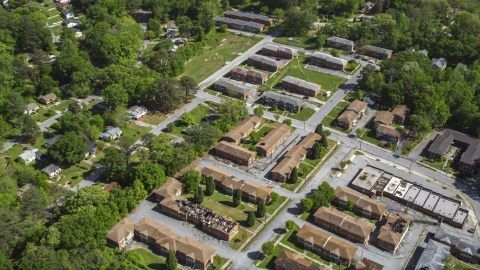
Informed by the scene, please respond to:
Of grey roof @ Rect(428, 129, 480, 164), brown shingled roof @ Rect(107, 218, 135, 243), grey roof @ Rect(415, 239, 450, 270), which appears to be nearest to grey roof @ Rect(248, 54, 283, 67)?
grey roof @ Rect(428, 129, 480, 164)

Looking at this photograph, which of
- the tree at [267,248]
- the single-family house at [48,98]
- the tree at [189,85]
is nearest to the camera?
the tree at [267,248]

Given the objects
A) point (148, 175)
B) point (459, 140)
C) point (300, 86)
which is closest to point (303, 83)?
point (300, 86)

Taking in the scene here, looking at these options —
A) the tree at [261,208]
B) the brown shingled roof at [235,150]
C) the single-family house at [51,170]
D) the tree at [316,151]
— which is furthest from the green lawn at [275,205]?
the single-family house at [51,170]

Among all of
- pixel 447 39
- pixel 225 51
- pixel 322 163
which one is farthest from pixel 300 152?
pixel 447 39

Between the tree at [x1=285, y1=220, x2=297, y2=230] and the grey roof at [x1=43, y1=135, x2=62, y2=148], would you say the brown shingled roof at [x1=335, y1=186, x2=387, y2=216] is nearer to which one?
the tree at [x1=285, y1=220, x2=297, y2=230]

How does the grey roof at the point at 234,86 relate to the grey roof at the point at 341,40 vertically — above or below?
below

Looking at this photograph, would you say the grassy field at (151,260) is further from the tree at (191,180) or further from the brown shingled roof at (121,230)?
the tree at (191,180)

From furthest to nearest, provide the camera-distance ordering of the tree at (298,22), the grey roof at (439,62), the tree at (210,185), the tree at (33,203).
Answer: the tree at (298,22) → the grey roof at (439,62) → the tree at (210,185) → the tree at (33,203)
